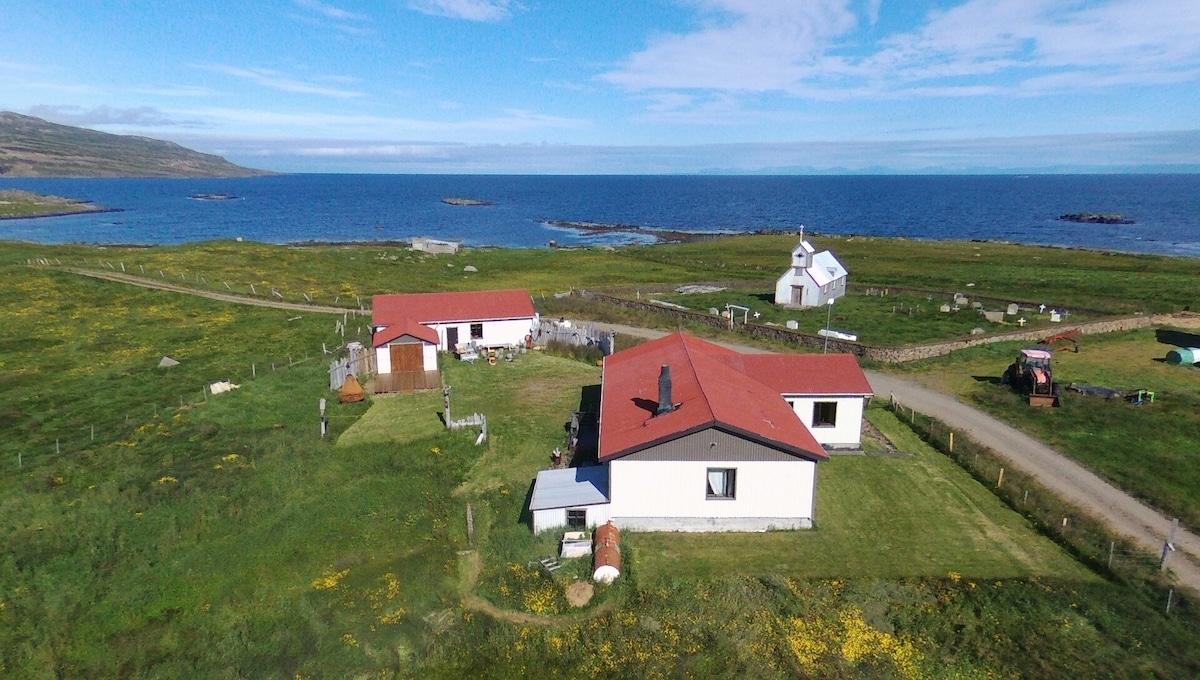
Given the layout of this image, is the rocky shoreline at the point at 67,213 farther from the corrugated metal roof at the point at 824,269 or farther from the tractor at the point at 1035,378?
the tractor at the point at 1035,378

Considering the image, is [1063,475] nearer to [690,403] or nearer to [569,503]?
[690,403]

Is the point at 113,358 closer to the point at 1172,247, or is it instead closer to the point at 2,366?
the point at 2,366

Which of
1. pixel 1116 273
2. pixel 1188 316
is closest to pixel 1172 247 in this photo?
pixel 1116 273

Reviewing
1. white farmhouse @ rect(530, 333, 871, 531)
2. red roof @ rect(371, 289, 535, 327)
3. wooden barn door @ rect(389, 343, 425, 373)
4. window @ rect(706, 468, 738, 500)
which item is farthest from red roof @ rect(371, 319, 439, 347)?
window @ rect(706, 468, 738, 500)

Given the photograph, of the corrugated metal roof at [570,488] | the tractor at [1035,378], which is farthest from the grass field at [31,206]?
the tractor at [1035,378]

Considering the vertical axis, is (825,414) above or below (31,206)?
below

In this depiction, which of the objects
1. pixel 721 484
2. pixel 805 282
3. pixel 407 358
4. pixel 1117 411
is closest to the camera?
pixel 721 484

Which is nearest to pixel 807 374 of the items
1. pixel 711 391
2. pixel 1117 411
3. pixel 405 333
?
pixel 711 391
